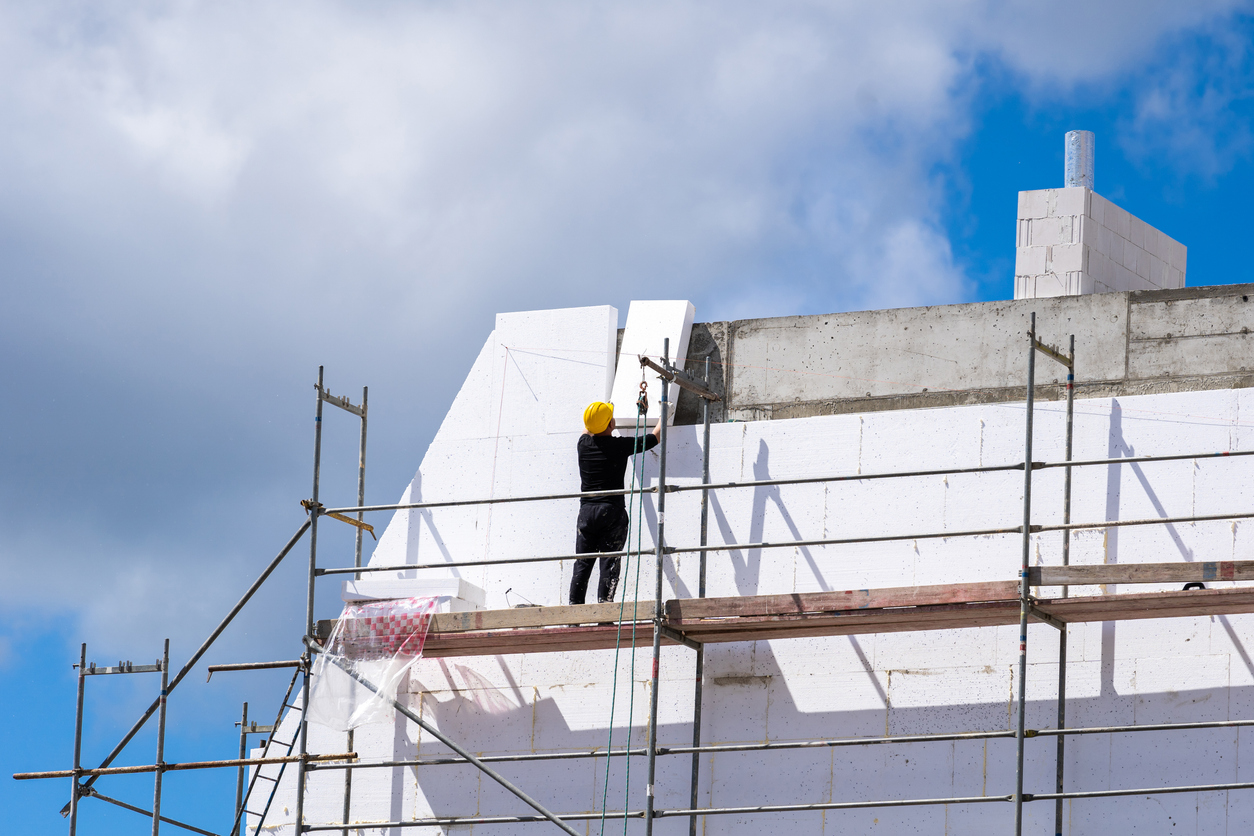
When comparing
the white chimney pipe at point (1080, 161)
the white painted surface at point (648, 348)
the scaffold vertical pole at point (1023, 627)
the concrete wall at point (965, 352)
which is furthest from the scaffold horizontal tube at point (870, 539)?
the white chimney pipe at point (1080, 161)

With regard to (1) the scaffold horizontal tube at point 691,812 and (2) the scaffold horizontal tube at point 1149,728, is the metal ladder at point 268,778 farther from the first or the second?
(2) the scaffold horizontal tube at point 1149,728

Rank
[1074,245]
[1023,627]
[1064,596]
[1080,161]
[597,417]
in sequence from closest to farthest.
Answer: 1. [1023,627]
2. [1064,596]
3. [597,417]
4. [1074,245]
5. [1080,161]

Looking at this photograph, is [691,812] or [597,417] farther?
[597,417]

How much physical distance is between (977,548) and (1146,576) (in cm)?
146

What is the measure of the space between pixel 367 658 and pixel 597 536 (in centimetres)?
153

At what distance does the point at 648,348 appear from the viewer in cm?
1094

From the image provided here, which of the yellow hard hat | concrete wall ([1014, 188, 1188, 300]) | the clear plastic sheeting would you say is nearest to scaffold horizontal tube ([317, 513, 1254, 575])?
the clear plastic sheeting

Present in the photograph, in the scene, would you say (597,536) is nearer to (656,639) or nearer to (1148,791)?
(656,639)

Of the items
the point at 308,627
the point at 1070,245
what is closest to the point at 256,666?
the point at 308,627

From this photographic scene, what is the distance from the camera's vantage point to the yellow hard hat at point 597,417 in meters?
10.5

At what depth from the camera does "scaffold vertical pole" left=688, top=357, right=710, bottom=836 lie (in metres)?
9.86

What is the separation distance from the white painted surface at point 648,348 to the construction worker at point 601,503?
1.08 ft

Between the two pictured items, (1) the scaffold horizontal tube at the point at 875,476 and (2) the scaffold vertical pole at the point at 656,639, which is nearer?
(1) the scaffold horizontal tube at the point at 875,476

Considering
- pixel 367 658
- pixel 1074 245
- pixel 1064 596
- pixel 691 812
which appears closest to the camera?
pixel 691 812
